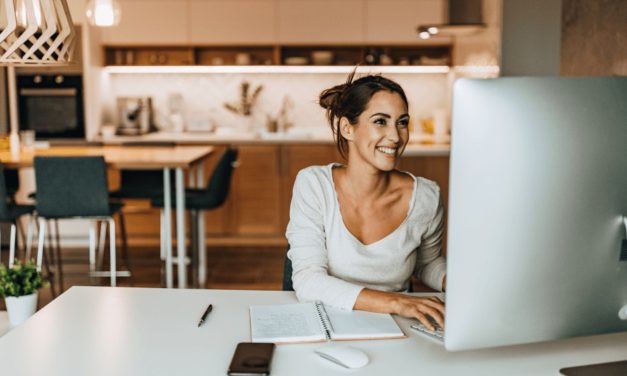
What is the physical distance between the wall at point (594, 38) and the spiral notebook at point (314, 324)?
1.25 meters

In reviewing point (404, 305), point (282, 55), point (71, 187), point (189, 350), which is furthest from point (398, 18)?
point (189, 350)

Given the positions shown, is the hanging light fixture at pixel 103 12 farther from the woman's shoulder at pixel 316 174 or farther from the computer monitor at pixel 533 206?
the computer monitor at pixel 533 206

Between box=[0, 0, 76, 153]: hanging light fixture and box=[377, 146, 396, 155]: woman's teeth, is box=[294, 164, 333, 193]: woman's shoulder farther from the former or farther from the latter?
box=[0, 0, 76, 153]: hanging light fixture

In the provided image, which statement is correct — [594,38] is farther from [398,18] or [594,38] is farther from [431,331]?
[398,18]

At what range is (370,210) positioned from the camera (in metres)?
2.01

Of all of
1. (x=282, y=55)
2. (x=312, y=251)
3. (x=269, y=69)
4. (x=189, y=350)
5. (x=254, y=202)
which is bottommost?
(x=254, y=202)

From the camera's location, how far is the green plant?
261 centimetres

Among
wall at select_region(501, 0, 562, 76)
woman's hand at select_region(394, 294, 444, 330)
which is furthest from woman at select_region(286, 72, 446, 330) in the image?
wall at select_region(501, 0, 562, 76)

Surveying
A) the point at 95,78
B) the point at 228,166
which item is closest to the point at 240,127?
the point at 95,78

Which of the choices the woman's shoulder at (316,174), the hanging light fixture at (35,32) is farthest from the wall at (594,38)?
the hanging light fixture at (35,32)

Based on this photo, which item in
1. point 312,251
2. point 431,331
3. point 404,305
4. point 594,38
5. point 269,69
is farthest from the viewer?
point 269,69

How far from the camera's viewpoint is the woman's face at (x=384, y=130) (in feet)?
6.36

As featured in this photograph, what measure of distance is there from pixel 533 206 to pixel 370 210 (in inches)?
34.7

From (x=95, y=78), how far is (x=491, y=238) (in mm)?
5719
